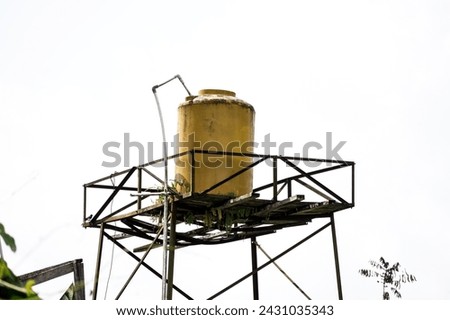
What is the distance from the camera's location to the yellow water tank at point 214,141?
1744 cm

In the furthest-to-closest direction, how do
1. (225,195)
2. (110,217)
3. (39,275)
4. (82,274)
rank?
(110,217)
(225,195)
(82,274)
(39,275)

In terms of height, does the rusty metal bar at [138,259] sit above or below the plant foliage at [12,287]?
above

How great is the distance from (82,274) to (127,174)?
38.8 ft

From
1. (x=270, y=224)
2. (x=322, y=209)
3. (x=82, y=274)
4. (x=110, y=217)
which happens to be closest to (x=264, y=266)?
(x=270, y=224)

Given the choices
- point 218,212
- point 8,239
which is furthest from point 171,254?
point 8,239

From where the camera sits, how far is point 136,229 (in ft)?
64.1

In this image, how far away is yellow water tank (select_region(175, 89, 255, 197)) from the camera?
1744 centimetres

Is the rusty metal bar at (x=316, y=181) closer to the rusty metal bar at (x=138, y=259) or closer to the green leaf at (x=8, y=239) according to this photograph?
the rusty metal bar at (x=138, y=259)

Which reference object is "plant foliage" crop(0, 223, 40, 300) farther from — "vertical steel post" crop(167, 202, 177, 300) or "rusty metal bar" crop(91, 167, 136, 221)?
"rusty metal bar" crop(91, 167, 136, 221)

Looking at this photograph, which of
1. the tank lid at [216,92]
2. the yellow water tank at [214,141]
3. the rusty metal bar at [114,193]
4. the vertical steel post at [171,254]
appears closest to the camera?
the vertical steel post at [171,254]

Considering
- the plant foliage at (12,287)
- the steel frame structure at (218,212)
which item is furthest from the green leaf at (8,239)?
the steel frame structure at (218,212)

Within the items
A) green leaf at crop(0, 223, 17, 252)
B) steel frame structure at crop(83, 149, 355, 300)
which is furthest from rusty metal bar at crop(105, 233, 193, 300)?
green leaf at crop(0, 223, 17, 252)

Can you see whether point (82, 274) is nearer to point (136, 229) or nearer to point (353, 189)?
point (353, 189)

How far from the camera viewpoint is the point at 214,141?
17.4 metres
